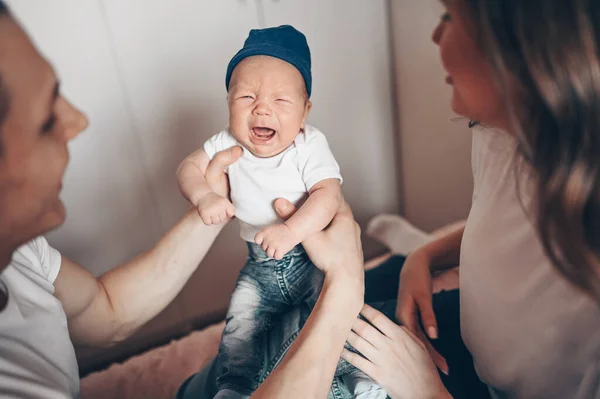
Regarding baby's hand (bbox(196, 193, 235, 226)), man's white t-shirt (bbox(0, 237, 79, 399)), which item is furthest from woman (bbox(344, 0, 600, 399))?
man's white t-shirt (bbox(0, 237, 79, 399))

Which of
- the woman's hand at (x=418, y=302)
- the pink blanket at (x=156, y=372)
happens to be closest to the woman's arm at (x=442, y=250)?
the woman's hand at (x=418, y=302)

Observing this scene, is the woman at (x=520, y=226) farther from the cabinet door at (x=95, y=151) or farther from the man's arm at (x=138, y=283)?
the cabinet door at (x=95, y=151)

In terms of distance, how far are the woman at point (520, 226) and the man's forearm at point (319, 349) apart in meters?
0.07

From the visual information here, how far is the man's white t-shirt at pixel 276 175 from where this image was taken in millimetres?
945

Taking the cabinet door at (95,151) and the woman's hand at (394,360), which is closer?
the woman's hand at (394,360)

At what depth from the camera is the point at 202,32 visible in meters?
1.47

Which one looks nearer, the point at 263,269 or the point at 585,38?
the point at 585,38

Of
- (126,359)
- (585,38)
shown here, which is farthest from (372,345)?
(126,359)

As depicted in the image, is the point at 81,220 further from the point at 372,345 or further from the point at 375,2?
the point at 375,2

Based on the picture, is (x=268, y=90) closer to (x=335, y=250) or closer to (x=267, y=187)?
(x=267, y=187)

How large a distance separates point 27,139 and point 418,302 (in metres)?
0.79

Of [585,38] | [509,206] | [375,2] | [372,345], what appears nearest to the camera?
[585,38]

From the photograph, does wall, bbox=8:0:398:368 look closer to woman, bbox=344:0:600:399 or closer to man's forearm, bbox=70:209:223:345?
man's forearm, bbox=70:209:223:345

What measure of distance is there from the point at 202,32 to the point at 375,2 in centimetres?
60
